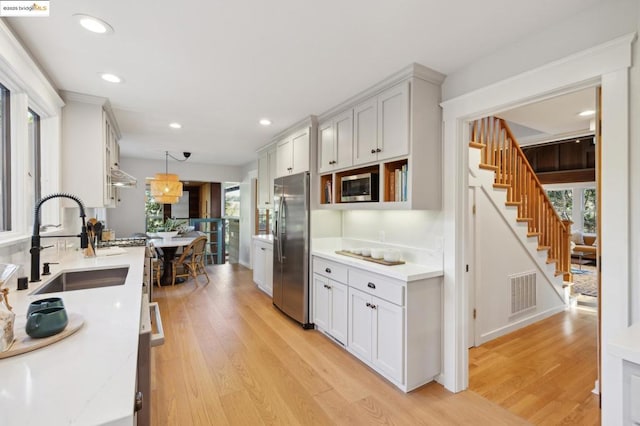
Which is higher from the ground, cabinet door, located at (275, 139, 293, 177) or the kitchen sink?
cabinet door, located at (275, 139, 293, 177)

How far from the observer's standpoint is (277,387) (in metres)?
2.32

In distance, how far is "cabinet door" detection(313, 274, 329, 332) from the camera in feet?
10.4

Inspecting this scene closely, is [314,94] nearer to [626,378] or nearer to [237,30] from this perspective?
[237,30]

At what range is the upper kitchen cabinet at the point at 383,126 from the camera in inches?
92.5

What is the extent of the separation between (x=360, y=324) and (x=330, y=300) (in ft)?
1.64

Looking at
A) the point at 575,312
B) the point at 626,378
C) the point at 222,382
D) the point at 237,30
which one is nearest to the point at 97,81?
the point at 237,30

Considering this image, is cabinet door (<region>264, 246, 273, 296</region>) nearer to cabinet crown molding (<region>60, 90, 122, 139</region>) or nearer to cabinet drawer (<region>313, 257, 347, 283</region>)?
cabinet drawer (<region>313, 257, 347, 283</region>)

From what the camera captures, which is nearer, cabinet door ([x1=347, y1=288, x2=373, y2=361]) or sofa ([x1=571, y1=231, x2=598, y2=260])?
cabinet door ([x1=347, y1=288, x2=373, y2=361])

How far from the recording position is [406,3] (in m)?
1.56

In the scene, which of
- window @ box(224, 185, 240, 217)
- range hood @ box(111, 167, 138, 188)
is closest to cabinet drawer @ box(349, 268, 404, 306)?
range hood @ box(111, 167, 138, 188)

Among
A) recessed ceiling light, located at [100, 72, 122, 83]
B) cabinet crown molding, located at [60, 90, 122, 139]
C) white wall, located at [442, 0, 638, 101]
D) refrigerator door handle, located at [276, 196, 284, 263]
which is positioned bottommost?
refrigerator door handle, located at [276, 196, 284, 263]

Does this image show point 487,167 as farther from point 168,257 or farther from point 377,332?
point 168,257

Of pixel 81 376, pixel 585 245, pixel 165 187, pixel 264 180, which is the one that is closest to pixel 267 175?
pixel 264 180

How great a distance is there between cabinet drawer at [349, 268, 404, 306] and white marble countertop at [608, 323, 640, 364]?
1.26 metres
